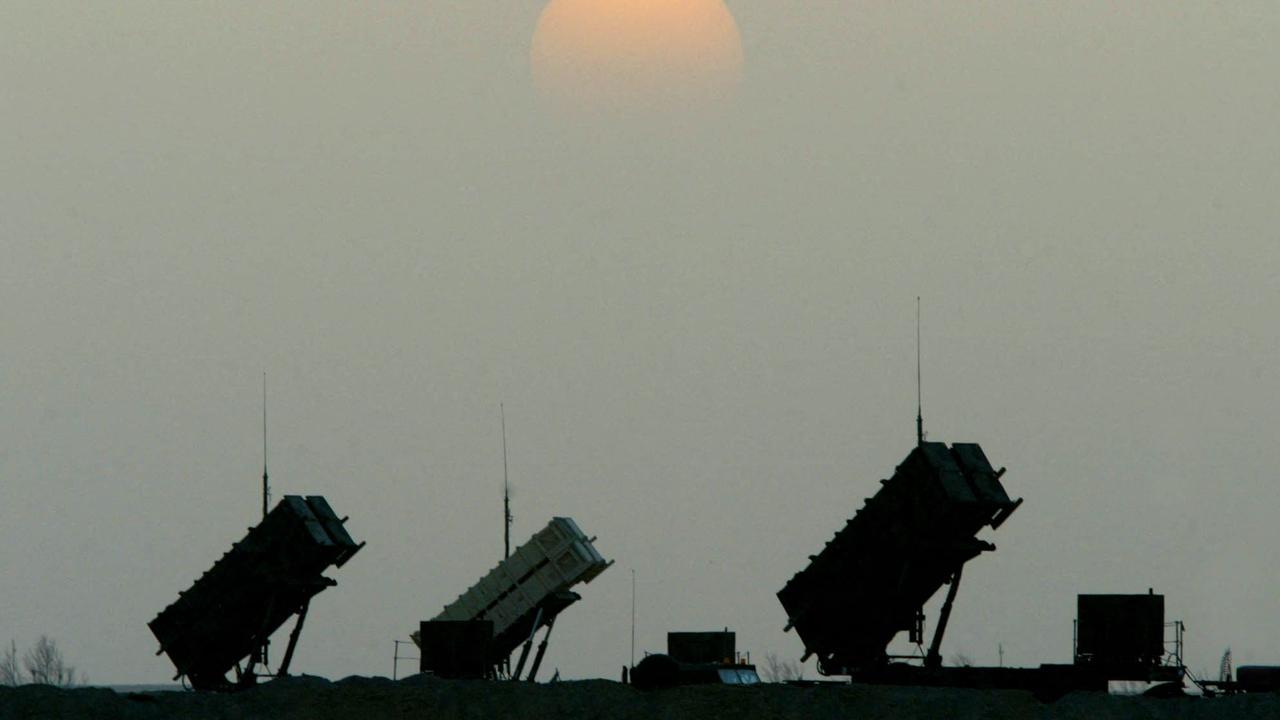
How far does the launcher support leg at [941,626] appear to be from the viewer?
136ft

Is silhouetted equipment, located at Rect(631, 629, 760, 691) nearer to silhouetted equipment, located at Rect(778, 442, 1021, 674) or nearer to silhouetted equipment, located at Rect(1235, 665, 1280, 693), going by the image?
silhouetted equipment, located at Rect(778, 442, 1021, 674)

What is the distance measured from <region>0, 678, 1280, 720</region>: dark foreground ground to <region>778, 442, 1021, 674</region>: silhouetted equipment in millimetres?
2051

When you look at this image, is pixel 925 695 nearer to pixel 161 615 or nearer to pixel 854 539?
pixel 854 539

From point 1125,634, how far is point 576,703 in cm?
1012

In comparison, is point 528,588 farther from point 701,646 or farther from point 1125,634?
point 1125,634

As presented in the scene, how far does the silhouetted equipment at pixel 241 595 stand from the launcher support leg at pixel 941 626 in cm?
1420

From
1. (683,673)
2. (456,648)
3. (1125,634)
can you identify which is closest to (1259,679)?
(1125,634)

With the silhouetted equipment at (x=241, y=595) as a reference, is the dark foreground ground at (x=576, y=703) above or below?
below

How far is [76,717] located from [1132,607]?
65.1 ft

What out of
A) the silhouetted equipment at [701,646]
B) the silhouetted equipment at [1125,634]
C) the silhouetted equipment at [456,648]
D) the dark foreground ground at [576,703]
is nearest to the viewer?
the dark foreground ground at [576,703]

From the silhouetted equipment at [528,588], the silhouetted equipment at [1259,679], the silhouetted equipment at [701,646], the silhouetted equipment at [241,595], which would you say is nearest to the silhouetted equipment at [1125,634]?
the silhouetted equipment at [1259,679]

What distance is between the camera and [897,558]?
133ft

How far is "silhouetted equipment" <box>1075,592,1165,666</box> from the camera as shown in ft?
132

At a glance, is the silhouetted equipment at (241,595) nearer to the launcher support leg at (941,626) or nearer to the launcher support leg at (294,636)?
the launcher support leg at (294,636)
